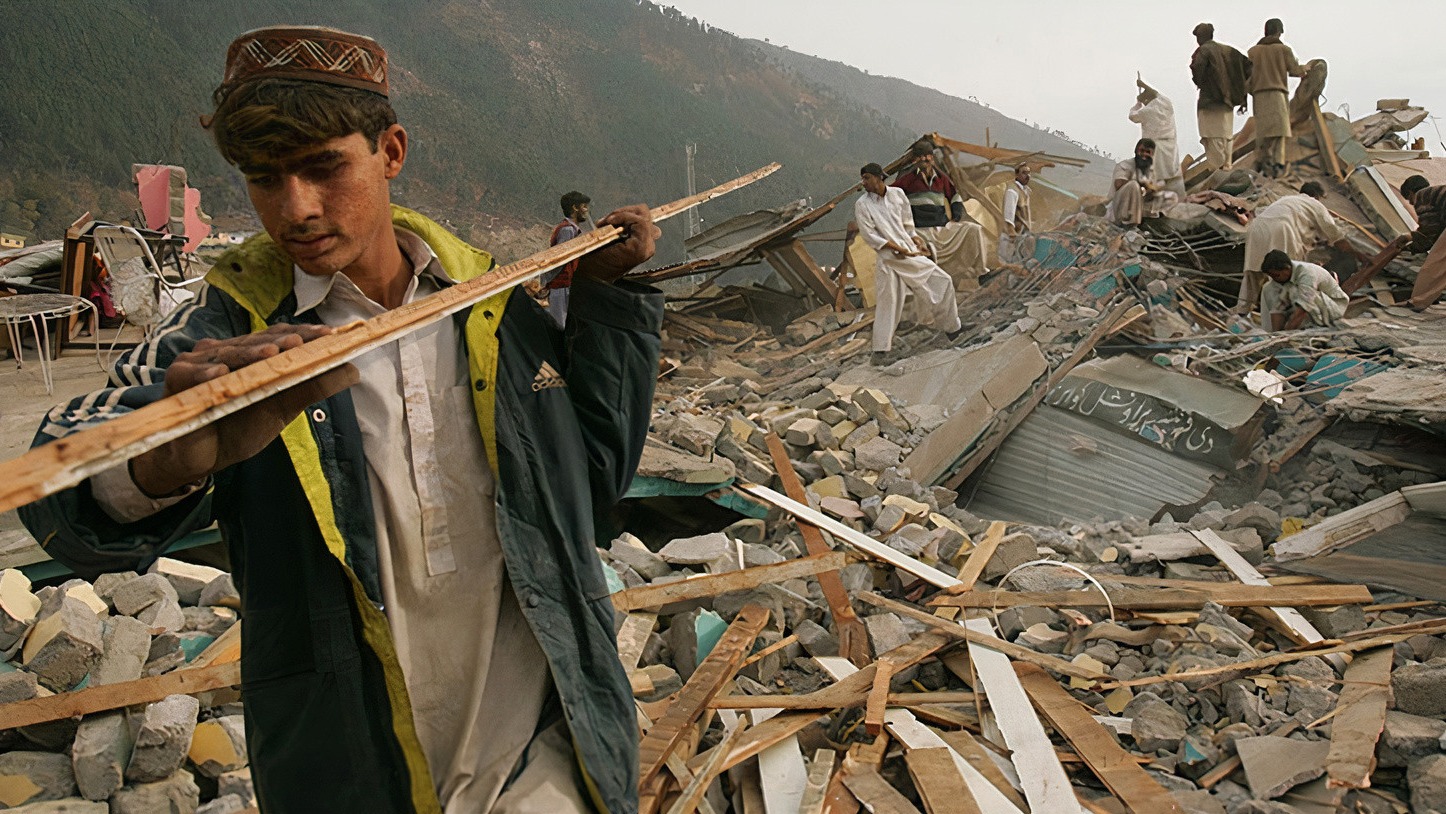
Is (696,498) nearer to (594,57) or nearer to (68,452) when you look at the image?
(68,452)

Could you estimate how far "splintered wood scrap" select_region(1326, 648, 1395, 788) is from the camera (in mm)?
2697

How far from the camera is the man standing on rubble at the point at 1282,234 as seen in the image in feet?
31.4

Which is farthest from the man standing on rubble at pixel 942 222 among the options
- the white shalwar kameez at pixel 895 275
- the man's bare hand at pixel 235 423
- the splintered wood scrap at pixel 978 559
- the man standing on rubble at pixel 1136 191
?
the man's bare hand at pixel 235 423

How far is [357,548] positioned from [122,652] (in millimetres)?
2319

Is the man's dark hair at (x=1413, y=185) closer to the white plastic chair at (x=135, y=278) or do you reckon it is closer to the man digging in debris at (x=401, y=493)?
the man digging in debris at (x=401, y=493)

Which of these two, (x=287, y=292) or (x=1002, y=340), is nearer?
(x=287, y=292)

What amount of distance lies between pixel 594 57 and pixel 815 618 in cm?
3027

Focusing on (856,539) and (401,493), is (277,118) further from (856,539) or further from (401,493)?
(856,539)

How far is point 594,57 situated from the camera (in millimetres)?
30859

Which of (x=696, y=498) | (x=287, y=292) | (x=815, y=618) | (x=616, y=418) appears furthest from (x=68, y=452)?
(x=696, y=498)

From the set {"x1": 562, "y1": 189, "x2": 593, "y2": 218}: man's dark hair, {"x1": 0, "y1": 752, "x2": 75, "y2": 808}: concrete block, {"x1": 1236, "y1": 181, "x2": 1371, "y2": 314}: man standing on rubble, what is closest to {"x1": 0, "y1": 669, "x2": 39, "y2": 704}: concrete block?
{"x1": 0, "y1": 752, "x2": 75, "y2": 808}: concrete block

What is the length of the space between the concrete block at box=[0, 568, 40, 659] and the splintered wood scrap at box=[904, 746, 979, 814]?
292cm

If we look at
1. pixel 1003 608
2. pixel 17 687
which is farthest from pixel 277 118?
pixel 1003 608

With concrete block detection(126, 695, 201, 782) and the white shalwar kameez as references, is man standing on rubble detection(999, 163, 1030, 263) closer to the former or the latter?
the white shalwar kameez
